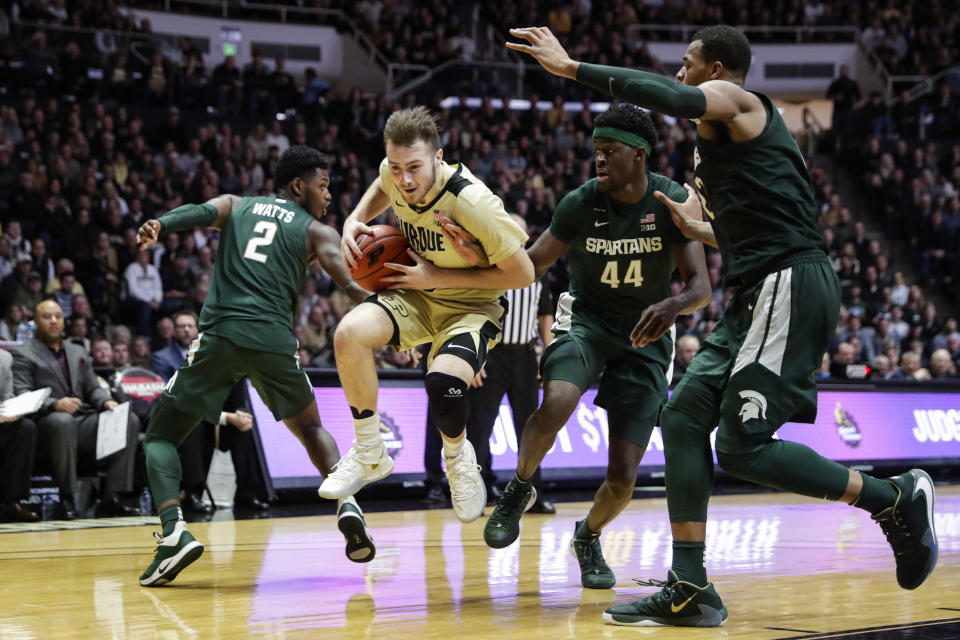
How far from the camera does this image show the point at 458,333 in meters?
5.16

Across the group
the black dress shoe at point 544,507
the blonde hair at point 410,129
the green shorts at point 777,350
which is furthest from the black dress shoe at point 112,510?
the green shorts at point 777,350

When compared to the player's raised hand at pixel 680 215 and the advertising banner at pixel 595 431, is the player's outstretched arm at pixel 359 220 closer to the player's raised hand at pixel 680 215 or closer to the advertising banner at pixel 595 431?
the player's raised hand at pixel 680 215

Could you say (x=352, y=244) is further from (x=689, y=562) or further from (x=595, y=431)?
(x=595, y=431)

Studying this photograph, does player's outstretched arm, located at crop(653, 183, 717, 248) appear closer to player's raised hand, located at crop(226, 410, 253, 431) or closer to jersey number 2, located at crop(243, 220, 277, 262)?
jersey number 2, located at crop(243, 220, 277, 262)

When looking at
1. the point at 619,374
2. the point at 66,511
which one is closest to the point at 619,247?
the point at 619,374

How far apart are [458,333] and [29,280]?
349 inches

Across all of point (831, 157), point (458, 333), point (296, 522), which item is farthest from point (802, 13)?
point (458, 333)

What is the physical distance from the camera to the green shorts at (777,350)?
13.6 feet

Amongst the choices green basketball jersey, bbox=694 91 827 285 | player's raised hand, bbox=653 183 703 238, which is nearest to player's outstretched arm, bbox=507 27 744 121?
green basketball jersey, bbox=694 91 827 285

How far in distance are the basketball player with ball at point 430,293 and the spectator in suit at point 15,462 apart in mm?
4134

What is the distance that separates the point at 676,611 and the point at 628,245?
179 cm

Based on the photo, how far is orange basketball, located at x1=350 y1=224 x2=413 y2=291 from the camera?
512cm

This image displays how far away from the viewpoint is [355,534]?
17.3 ft

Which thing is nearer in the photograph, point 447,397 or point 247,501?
point 447,397
